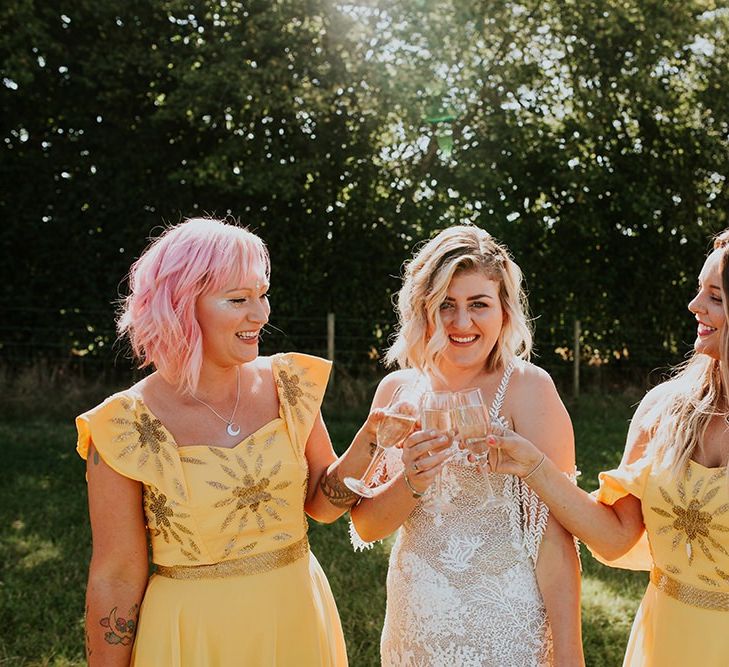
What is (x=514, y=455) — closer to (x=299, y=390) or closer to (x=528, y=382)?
(x=528, y=382)

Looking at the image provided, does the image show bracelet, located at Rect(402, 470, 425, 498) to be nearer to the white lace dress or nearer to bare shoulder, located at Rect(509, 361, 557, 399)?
the white lace dress

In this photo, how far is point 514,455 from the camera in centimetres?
276

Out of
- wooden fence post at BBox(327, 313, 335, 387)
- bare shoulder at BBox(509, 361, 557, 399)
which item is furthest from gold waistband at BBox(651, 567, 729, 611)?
wooden fence post at BBox(327, 313, 335, 387)

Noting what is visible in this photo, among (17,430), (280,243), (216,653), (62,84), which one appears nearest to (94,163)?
(62,84)

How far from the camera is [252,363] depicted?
317 cm

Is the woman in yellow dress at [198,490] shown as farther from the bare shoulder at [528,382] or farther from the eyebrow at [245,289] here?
the bare shoulder at [528,382]

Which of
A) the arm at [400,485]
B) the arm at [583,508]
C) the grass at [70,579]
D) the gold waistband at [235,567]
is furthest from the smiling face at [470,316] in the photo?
the grass at [70,579]

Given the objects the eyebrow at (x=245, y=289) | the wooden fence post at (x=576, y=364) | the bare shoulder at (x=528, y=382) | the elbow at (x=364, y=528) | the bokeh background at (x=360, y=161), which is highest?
the bokeh background at (x=360, y=161)

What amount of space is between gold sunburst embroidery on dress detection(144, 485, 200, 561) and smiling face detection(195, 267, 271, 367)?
51 cm

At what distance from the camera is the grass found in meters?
5.15

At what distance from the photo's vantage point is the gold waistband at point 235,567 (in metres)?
2.74

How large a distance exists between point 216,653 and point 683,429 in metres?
1.68

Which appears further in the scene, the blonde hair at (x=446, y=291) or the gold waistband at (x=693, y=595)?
the blonde hair at (x=446, y=291)

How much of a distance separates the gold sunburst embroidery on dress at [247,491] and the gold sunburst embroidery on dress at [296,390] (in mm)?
247
